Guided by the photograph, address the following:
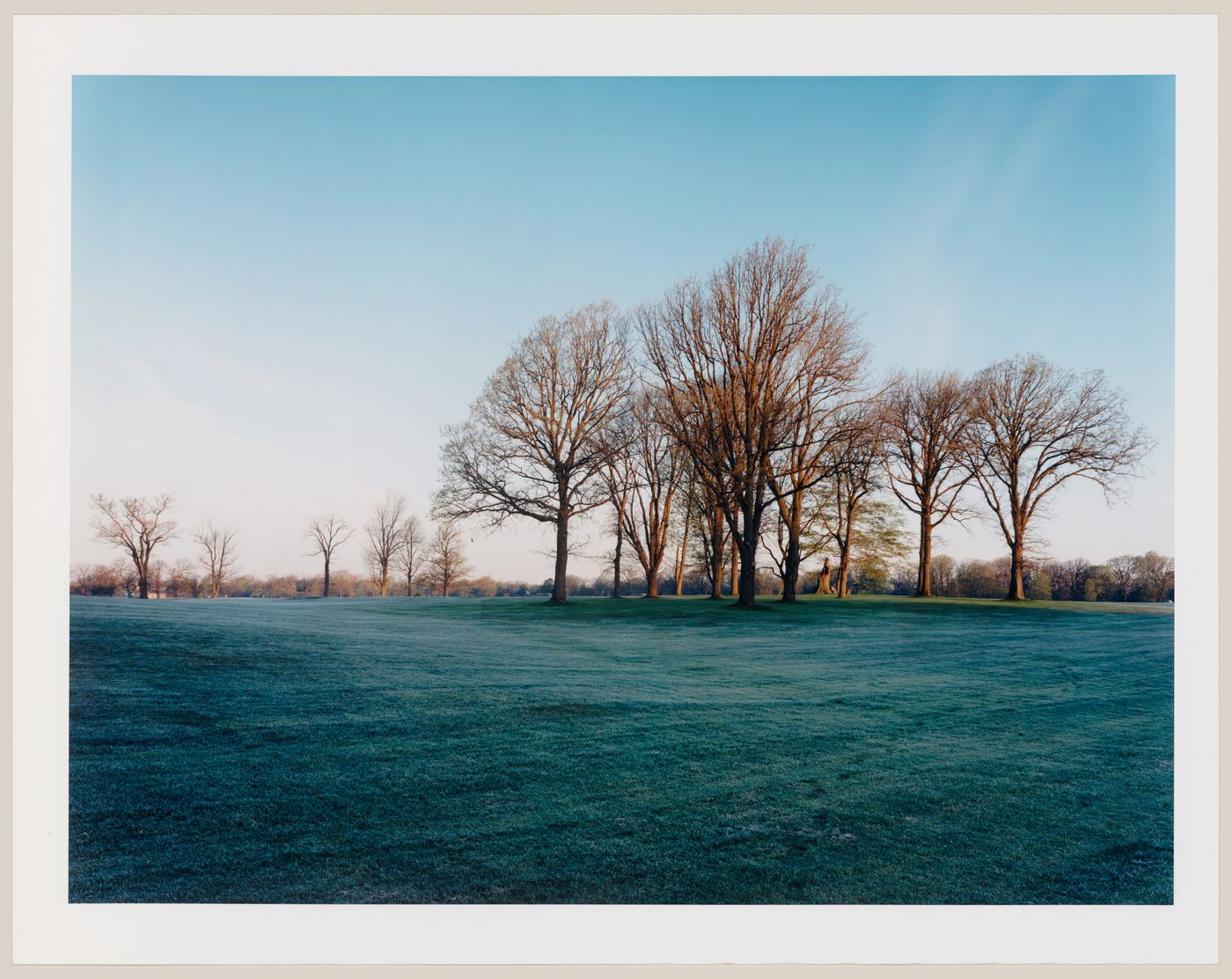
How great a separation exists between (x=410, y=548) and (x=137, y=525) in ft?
9.90

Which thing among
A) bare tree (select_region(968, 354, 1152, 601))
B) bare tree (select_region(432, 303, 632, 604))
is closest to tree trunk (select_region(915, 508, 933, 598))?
bare tree (select_region(968, 354, 1152, 601))

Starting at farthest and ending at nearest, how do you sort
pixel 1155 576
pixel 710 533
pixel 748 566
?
pixel 710 533 → pixel 748 566 → pixel 1155 576

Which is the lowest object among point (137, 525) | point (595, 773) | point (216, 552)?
point (595, 773)

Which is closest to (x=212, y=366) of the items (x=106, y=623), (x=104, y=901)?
(x=106, y=623)

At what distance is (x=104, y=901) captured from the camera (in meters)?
3.74

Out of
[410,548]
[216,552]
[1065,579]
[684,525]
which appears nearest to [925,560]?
[1065,579]

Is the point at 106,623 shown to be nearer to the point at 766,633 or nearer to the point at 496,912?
the point at 496,912

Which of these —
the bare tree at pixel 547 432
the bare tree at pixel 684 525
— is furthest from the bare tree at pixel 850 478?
→ the bare tree at pixel 547 432

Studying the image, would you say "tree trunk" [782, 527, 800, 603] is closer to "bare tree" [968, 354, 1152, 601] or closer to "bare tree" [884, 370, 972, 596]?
"bare tree" [884, 370, 972, 596]

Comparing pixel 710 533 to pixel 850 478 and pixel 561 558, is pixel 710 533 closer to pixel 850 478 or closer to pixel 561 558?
pixel 850 478

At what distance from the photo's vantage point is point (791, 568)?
41.5ft

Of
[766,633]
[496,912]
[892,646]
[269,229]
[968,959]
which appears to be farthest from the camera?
[766,633]

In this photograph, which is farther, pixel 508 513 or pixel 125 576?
pixel 508 513
